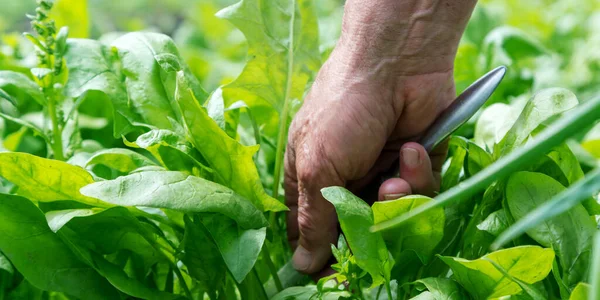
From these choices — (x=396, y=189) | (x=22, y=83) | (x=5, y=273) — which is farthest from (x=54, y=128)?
(x=396, y=189)

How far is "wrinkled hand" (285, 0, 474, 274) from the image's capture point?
0.73 meters

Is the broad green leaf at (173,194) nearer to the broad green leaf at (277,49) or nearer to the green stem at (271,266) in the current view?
the green stem at (271,266)

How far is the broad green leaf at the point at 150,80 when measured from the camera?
2.53 ft

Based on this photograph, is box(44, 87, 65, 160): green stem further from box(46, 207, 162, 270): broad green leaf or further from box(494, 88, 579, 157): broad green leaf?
box(494, 88, 579, 157): broad green leaf

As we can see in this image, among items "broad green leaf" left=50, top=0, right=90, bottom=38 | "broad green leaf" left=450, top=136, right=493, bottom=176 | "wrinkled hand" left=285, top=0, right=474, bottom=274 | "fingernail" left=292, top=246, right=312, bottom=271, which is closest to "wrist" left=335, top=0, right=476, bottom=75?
"wrinkled hand" left=285, top=0, right=474, bottom=274

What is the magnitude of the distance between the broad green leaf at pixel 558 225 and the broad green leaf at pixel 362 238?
0.13 metres

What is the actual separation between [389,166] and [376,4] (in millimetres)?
194

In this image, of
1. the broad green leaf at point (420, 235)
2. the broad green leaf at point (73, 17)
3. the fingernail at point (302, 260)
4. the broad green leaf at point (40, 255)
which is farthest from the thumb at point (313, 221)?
the broad green leaf at point (73, 17)

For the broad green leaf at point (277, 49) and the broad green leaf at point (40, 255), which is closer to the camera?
the broad green leaf at point (40, 255)

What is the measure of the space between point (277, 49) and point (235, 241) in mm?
308

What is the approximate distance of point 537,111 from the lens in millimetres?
668

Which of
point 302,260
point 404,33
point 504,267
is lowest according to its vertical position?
point 302,260

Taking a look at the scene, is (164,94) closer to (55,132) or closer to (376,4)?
(55,132)

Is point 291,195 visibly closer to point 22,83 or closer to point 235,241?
point 235,241
